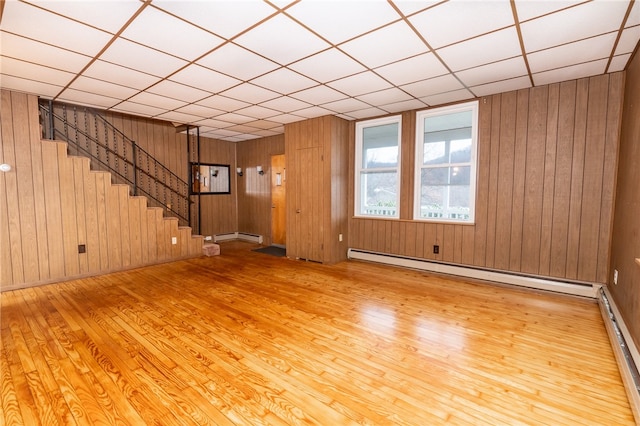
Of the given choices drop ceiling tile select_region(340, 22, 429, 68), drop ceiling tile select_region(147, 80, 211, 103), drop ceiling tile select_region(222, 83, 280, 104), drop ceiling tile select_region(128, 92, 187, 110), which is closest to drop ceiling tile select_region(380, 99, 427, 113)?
drop ceiling tile select_region(340, 22, 429, 68)

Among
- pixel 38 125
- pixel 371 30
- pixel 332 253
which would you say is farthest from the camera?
pixel 332 253

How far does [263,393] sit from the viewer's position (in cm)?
201

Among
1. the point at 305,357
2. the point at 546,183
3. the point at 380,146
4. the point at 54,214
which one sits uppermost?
the point at 380,146

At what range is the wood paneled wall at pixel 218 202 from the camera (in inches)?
298

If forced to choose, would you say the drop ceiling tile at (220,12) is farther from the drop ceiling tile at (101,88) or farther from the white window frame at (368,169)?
the white window frame at (368,169)

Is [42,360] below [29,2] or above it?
below

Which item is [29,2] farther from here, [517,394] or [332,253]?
[332,253]

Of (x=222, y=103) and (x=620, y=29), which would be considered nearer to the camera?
(x=620, y=29)

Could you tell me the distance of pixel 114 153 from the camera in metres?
5.48

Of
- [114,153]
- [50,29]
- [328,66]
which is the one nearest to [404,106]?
[328,66]

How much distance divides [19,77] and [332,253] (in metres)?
4.94

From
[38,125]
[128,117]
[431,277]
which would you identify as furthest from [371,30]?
[128,117]

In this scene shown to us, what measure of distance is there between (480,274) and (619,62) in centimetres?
296

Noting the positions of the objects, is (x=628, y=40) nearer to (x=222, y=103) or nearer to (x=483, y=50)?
(x=483, y=50)
